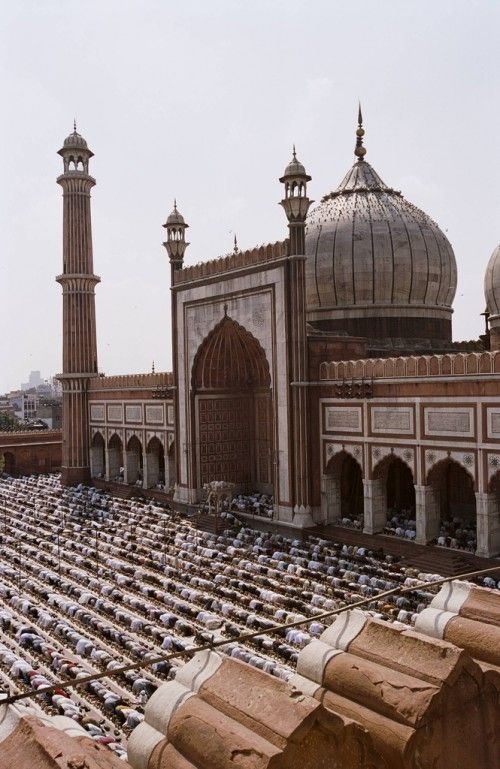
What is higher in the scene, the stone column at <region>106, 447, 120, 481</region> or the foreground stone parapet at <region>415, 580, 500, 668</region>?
the foreground stone parapet at <region>415, 580, 500, 668</region>

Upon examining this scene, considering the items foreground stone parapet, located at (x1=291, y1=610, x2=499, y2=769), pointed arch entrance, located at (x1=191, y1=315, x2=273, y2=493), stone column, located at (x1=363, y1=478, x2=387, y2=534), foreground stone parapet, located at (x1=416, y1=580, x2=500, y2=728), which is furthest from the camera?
pointed arch entrance, located at (x1=191, y1=315, x2=273, y2=493)

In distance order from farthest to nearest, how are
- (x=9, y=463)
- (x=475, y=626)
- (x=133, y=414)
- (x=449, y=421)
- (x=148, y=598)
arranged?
(x=9, y=463) < (x=133, y=414) < (x=449, y=421) < (x=148, y=598) < (x=475, y=626)

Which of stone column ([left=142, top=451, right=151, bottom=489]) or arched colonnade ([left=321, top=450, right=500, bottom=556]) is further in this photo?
stone column ([left=142, top=451, right=151, bottom=489])

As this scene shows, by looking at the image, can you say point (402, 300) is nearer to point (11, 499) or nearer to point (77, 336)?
point (77, 336)

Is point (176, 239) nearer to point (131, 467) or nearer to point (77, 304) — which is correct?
point (77, 304)

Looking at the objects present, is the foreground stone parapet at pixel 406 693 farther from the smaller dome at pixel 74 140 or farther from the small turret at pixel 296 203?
the smaller dome at pixel 74 140

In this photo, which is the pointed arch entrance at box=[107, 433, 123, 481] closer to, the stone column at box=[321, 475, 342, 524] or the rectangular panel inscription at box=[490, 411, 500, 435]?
the stone column at box=[321, 475, 342, 524]

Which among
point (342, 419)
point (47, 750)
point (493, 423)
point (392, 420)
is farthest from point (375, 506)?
A: point (47, 750)

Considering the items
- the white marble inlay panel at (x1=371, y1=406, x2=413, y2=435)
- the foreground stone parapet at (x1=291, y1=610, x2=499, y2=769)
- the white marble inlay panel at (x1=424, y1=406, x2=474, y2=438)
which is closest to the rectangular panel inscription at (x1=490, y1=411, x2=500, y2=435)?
the white marble inlay panel at (x1=424, y1=406, x2=474, y2=438)
